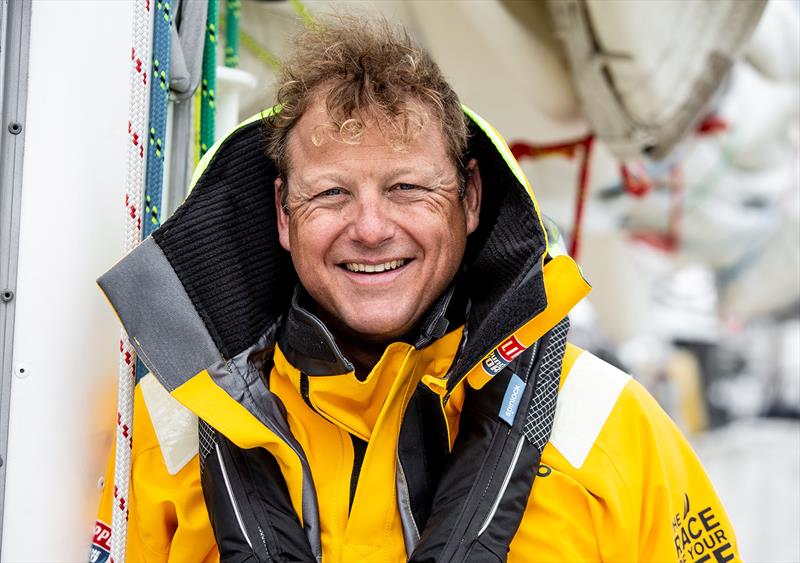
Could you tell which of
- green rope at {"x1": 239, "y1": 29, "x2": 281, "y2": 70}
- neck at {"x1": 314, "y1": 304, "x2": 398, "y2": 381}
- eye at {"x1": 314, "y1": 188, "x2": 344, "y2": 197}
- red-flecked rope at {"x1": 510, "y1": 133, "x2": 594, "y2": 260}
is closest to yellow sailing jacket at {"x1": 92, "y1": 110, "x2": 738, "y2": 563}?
neck at {"x1": 314, "y1": 304, "x2": 398, "y2": 381}

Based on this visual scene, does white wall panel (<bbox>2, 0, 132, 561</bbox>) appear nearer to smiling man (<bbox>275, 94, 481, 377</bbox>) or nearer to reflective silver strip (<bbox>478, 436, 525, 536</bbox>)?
smiling man (<bbox>275, 94, 481, 377</bbox>)

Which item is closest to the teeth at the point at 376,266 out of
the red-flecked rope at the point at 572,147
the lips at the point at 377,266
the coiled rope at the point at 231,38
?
the lips at the point at 377,266

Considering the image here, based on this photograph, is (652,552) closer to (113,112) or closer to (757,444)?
(113,112)

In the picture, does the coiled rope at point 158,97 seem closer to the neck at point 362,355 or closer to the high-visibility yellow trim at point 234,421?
the high-visibility yellow trim at point 234,421

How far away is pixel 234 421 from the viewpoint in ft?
5.82

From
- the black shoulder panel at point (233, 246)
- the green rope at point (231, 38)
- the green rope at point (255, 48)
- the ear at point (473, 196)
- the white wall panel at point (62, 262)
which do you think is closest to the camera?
the white wall panel at point (62, 262)

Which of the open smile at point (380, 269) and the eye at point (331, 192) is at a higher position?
the eye at point (331, 192)

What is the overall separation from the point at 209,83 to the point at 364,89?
40 cm

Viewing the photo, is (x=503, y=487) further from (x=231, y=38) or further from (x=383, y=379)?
(x=231, y=38)

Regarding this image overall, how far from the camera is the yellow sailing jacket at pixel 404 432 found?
176cm

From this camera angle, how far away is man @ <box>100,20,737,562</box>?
1770 mm

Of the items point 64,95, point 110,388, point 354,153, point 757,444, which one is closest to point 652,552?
point 354,153

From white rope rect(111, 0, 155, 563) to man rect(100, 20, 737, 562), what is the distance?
0.07 meters

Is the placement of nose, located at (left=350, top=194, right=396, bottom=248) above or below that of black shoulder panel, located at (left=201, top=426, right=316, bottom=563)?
above
